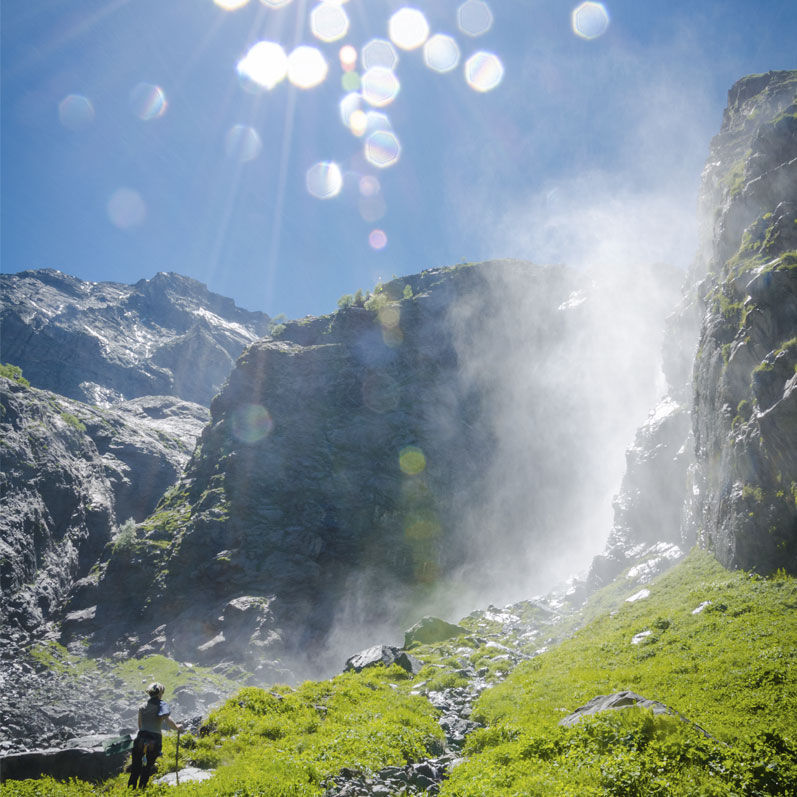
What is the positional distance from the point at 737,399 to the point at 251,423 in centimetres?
7865

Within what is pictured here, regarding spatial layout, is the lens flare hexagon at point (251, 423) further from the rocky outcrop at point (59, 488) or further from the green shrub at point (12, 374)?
the green shrub at point (12, 374)

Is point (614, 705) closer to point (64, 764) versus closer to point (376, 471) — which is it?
point (64, 764)

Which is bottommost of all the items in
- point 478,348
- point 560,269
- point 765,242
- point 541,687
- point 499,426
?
point 541,687

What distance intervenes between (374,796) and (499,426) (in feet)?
334

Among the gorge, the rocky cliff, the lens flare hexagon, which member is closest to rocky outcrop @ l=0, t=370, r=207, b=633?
the gorge

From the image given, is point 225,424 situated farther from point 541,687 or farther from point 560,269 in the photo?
point 560,269

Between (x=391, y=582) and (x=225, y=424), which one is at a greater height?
(x=225, y=424)

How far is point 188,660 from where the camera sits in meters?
57.4

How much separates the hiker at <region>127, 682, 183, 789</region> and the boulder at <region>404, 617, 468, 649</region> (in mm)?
30398

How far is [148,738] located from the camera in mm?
13188

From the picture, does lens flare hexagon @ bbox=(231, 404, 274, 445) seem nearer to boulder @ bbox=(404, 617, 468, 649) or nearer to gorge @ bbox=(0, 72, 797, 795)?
gorge @ bbox=(0, 72, 797, 795)

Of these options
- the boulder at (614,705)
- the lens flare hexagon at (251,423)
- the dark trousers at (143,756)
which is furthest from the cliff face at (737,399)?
the lens flare hexagon at (251,423)

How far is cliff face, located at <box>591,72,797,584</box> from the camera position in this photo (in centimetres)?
2922

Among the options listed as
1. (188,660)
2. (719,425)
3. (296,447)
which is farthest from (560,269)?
(188,660)
